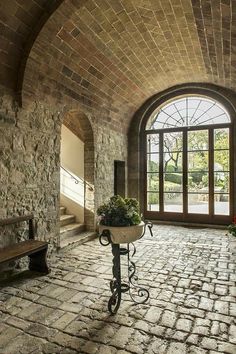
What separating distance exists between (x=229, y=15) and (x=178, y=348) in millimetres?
3627

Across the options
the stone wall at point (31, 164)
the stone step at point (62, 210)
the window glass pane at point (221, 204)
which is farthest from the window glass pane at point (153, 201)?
the stone wall at point (31, 164)

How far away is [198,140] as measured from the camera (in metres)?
6.64

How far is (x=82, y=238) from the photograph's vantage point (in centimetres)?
Result: 493

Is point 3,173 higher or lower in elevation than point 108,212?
higher

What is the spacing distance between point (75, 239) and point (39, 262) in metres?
1.38

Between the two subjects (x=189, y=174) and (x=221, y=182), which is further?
(x=189, y=174)

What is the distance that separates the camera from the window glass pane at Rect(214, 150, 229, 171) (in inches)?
253

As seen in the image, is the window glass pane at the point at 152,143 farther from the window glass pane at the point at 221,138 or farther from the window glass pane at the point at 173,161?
the window glass pane at the point at 221,138

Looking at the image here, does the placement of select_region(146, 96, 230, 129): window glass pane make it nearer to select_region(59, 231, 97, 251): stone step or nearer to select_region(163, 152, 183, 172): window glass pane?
select_region(163, 152, 183, 172): window glass pane

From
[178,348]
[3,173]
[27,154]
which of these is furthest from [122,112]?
[178,348]

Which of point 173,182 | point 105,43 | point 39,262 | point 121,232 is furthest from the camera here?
point 173,182

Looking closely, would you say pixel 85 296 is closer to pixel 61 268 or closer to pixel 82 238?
pixel 61 268

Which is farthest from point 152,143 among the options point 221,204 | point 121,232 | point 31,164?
point 121,232

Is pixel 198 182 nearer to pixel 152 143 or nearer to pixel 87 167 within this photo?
pixel 152 143
